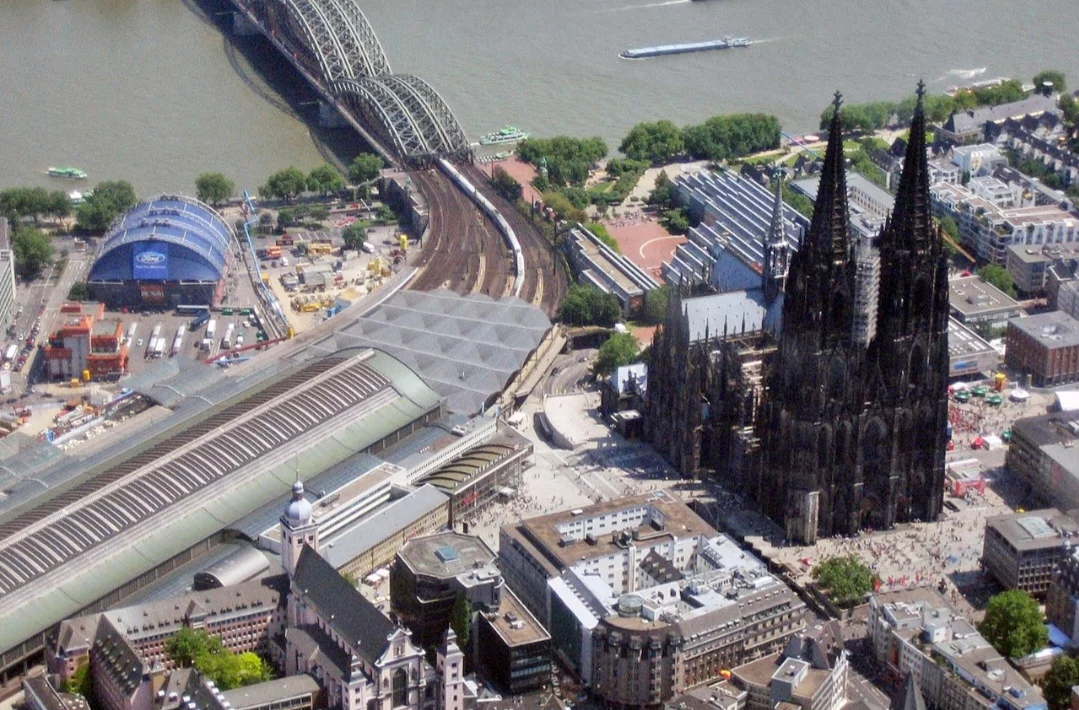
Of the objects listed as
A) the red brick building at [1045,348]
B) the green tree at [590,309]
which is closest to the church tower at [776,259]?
the green tree at [590,309]

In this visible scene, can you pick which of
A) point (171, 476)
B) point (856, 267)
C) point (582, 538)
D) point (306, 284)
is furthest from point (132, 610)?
point (306, 284)

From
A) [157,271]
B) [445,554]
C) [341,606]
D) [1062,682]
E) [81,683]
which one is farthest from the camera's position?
[157,271]

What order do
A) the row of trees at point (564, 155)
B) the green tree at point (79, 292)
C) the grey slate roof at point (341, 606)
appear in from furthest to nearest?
the row of trees at point (564, 155)
the green tree at point (79, 292)
the grey slate roof at point (341, 606)

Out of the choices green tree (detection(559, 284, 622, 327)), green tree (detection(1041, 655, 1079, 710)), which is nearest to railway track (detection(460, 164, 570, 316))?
green tree (detection(559, 284, 622, 327))

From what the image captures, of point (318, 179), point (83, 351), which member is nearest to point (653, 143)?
point (318, 179)

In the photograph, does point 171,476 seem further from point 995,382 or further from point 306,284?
point 995,382

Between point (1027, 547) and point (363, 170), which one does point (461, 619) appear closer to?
point (1027, 547)

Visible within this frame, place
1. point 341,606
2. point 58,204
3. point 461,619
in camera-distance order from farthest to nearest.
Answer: point 58,204 → point 461,619 → point 341,606

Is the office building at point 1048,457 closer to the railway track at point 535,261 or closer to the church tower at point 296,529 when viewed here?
the railway track at point 535,261
